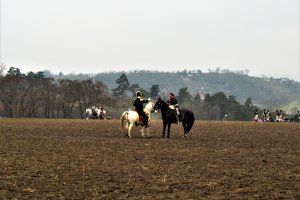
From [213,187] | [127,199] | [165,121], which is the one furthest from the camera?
[165,121]

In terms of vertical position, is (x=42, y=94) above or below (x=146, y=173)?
above

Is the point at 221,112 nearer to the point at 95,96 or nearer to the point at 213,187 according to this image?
the point at 95,96

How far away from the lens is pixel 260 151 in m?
23.5

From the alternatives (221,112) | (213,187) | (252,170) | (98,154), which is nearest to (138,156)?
(98,154)

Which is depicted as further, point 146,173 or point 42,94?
point 42,94

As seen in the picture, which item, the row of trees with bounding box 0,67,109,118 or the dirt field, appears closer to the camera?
the dirt field

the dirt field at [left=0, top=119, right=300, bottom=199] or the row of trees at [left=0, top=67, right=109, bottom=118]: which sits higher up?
the row of trees at [left=0, top=67, right=109, bottom=118]

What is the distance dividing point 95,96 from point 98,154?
90946 millimetres

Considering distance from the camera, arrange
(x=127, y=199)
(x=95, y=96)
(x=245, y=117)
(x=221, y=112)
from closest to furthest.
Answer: (x=127, y=199) < (x=95, y=96) < (x=245, y=117) < (x=221, y=112)

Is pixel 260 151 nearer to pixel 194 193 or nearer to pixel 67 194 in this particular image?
pixel 194 193

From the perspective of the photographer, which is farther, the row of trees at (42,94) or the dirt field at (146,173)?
the row of trees at (42,94)

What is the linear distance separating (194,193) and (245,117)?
137 metres

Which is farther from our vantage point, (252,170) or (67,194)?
(252,170)

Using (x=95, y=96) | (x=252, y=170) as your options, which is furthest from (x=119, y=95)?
(x=252, y=170)
